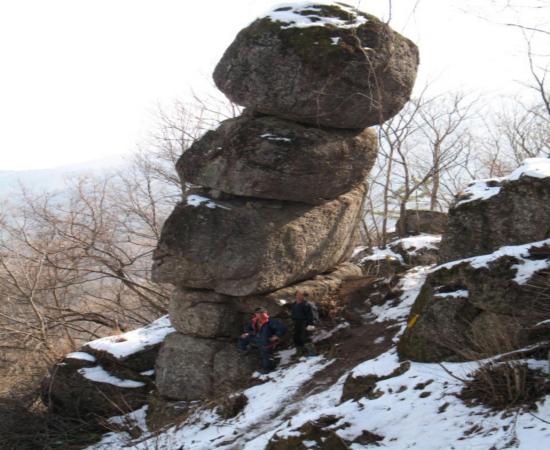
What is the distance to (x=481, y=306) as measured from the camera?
5.89 meters

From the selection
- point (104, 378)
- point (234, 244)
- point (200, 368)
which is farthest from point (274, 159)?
point (104, 378)

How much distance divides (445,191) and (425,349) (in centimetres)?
2432

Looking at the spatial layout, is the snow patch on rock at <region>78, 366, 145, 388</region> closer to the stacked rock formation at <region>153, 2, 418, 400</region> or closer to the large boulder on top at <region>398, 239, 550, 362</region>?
the stacked rock formation at <region>153, 2, 418, 400</region>

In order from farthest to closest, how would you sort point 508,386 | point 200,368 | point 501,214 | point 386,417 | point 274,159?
point 200,368, point 274,159, point 501,214, point 386,417, point 508,386

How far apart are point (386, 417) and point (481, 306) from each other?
193 cm

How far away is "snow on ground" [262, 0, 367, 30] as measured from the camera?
32.3 feet

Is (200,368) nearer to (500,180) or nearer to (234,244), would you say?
(234,244)

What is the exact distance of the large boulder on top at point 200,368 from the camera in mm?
9898

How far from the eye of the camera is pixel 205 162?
34.2 feet

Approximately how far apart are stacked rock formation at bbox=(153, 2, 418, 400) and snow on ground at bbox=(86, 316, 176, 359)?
3.46 ft

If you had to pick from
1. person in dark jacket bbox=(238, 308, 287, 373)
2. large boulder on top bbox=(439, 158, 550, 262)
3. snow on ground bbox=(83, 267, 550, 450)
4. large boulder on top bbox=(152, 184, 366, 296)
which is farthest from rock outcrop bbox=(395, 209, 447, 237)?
snow on ground bbox=(83, 267, 550, 450)

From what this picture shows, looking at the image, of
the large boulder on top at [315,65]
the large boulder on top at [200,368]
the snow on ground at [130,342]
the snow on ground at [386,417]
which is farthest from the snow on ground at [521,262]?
the snow on ground at [130,342]

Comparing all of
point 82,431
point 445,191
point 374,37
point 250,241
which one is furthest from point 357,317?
point 445,191

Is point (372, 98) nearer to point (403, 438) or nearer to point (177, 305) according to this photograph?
point (177, 305)
